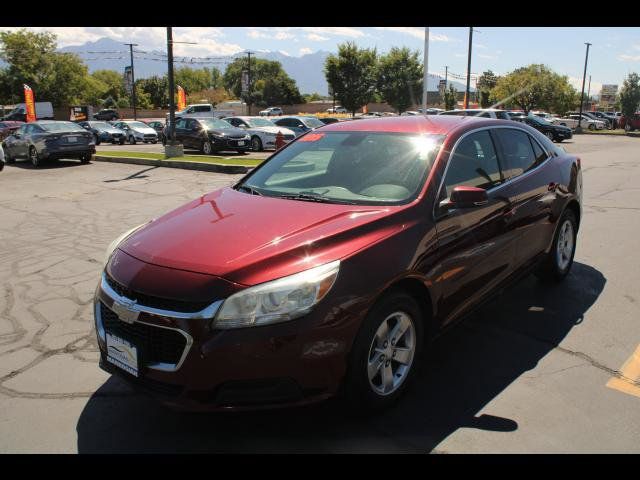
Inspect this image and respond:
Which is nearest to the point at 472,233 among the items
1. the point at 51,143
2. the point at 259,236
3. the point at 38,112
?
the point at 259,236

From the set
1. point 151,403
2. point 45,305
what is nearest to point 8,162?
point 45,305

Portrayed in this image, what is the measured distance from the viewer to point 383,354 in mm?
3057

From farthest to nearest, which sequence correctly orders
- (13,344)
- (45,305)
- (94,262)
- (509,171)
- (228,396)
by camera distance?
(94,262) < (45,305) < (509,171) < (13,344) < (228,396)

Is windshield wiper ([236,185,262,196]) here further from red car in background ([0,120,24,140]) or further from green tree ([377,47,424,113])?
green tree ([377,47,424,113])

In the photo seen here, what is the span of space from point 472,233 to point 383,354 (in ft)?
3.84

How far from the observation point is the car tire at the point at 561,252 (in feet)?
16.9

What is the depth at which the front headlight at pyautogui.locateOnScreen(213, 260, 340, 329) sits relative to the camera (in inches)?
103

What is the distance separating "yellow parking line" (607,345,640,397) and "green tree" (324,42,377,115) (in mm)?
44272

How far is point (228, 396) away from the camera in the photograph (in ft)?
8.68

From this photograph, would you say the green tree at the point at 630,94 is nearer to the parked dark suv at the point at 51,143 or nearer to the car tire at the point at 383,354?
the parked dark suv at the point at 51,143

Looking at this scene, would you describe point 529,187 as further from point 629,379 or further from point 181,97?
point 181,97

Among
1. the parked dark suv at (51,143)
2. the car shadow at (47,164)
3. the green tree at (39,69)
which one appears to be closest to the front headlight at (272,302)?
the car shadow at (47,164)

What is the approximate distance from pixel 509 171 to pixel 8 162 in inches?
772
